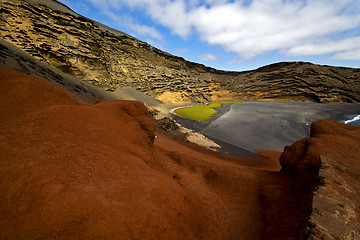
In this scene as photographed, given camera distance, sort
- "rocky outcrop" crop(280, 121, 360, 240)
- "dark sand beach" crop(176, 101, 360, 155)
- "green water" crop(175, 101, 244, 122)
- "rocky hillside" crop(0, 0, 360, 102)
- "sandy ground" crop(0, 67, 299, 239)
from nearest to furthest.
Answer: "sandy ground" crop(0, 67, 299, 239)
"rocky outcrop" crop(280, 121, 360, 240)
"dark sand beach" crop(176, 101, 360, 155)
"rocky hillside" crop(0, 0, 360, 102)
"green water" crop(175, 101, 244, 122)

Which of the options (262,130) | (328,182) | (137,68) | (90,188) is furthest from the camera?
(137,68)

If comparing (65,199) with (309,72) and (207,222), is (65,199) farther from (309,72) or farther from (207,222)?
(309,72)

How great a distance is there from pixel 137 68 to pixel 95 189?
30.2m

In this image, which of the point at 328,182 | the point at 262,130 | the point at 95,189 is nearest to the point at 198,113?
the point at 262,130

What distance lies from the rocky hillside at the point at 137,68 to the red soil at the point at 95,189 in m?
17.9

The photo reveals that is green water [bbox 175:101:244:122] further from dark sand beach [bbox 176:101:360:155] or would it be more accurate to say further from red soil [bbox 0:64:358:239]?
red soil [bbox 0:64:358:239]

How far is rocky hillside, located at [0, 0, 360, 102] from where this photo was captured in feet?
48.0

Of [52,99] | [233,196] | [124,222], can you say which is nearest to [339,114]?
[233,196]

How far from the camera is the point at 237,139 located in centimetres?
1183

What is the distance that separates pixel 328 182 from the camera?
229cm

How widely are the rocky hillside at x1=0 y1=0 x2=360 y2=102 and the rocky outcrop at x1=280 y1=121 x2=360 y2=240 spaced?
22.3 meters

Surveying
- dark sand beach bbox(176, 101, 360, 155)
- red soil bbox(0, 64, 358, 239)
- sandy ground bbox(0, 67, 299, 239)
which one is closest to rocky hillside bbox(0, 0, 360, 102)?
dark sand beach bbox(176, 101, 360, 155)

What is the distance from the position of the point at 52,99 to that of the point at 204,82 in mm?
41498

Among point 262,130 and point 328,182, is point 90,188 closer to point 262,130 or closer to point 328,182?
point 328,182
